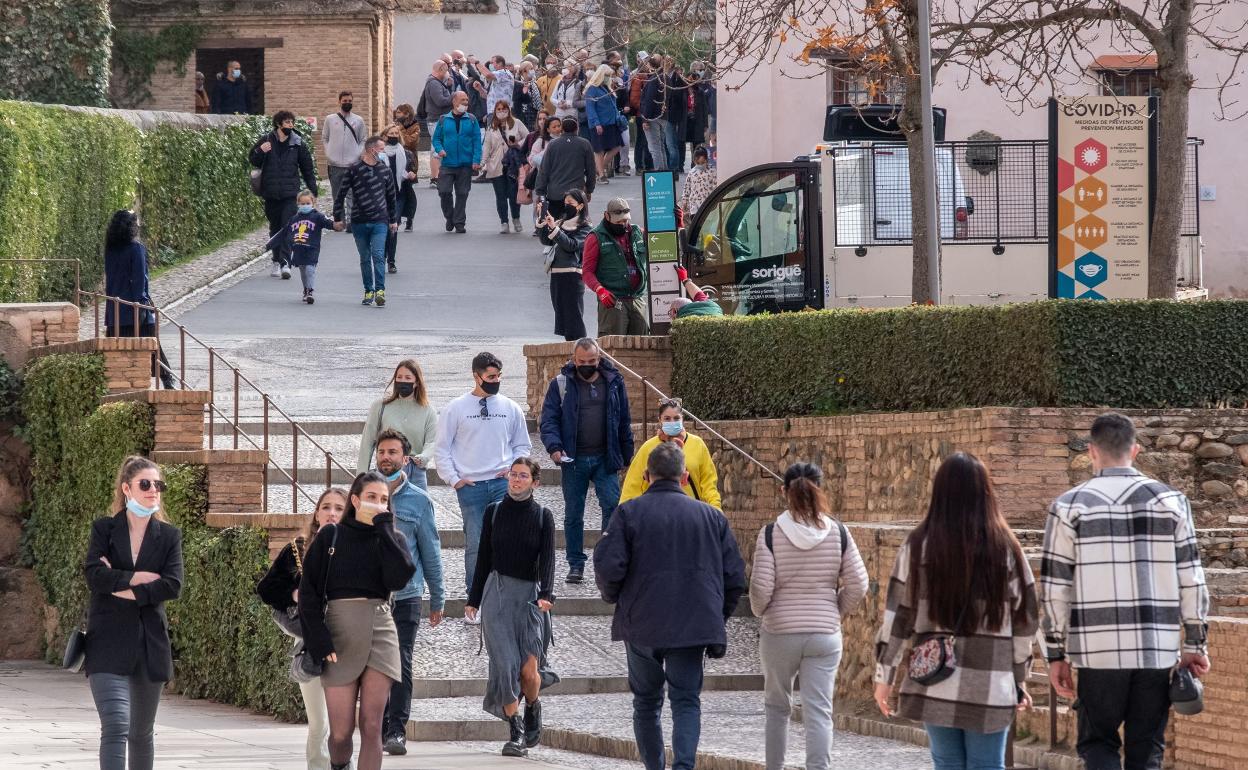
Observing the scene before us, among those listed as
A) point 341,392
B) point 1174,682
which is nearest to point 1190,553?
point 1174,682

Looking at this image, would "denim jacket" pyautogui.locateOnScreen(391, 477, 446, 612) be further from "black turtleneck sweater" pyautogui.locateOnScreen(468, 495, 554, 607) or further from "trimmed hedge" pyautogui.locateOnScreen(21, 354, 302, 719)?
"trimmed hedge" pyautogui.locateOnScreen(21, 354, 302, 719)

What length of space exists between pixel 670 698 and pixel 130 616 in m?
2.41

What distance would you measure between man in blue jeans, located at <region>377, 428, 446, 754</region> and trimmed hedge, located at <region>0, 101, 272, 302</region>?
994 cm

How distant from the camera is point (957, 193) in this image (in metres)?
20.4

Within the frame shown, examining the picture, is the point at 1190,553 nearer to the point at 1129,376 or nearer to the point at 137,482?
the point at 137,482

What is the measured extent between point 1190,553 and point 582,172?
59.1ft

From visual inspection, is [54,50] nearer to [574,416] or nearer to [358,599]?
[574,416]

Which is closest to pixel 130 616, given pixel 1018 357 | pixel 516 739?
pixel 516 739

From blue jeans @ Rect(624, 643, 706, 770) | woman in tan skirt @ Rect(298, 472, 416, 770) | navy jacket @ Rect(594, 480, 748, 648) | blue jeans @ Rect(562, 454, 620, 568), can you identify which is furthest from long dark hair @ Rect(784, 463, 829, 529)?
blue jeans @ Rect(562, 454, 620, 568)

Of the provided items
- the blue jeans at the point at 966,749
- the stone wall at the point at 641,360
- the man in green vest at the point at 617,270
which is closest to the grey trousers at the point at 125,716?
the blue jeans at the point at 966,749

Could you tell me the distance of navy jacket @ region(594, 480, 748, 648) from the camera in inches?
365

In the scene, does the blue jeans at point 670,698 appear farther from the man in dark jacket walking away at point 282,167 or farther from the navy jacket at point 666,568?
the man in dark jacket walking away at point 282,167

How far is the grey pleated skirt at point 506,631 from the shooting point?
10805 millimetres

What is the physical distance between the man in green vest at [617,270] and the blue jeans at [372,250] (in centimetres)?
588
